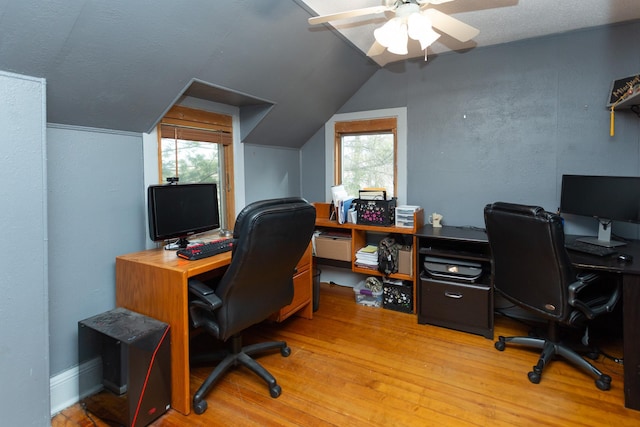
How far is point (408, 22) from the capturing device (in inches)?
67.5

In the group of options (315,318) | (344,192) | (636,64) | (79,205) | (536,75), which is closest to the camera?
(79,205)

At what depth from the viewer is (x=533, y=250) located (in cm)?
194

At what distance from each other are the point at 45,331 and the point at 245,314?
87 centimetres

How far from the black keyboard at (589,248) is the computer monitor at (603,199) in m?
0.08

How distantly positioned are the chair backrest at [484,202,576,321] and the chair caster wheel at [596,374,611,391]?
0.43 metres

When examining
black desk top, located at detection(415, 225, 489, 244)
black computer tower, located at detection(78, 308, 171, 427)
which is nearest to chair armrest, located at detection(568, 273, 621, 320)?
black desk top, located at detection(415, 225, 489, 244)

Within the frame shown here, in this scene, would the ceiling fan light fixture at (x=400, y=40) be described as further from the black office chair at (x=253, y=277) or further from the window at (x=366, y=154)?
the window at (x=366, y=154)

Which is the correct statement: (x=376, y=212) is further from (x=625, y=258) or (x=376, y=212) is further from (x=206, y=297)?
(x=206, y=297)

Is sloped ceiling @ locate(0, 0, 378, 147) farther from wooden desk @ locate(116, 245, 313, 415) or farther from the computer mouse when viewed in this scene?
the computer mouse

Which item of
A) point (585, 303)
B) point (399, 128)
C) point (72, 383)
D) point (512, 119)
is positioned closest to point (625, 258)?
point (585, 303)

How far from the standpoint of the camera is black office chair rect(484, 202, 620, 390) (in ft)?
6.09

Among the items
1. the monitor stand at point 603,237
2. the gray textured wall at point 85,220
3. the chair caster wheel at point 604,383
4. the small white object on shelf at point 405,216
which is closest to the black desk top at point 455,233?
the small white object on shelf at point 405,216

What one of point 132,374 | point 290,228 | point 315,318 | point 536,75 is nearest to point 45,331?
point 132,374

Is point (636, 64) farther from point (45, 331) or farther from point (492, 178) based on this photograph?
point (45, 331)
